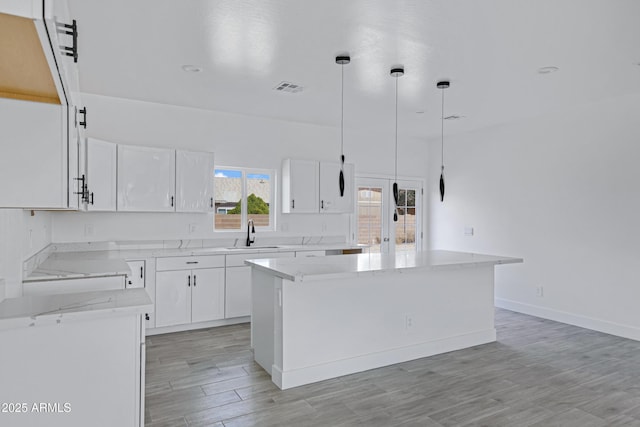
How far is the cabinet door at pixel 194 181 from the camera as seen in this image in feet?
15.8

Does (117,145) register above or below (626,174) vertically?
above

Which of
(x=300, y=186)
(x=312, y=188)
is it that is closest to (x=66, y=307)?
(x=300, y=186)

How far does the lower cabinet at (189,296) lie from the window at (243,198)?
3.08 feet

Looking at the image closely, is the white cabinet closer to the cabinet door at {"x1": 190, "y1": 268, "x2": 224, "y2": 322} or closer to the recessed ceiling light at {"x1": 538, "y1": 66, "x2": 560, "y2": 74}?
the cabinet door at {"x1": 190, "y1": 268, "x2": 224, "y2": 322}

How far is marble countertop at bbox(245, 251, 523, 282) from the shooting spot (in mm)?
2988

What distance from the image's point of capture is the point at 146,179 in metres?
4.60

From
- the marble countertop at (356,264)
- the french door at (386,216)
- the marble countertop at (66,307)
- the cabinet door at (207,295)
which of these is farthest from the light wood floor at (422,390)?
the french door at (386,216)

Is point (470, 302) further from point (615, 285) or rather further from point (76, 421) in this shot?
point (76, 421)

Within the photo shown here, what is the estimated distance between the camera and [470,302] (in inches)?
163

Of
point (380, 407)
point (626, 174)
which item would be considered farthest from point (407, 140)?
point (380, 407)

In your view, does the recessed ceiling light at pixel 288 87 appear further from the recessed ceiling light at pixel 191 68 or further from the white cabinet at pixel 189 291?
the white cabinet at pixel 189 291

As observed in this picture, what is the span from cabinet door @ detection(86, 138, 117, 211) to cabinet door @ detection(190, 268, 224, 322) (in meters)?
1.18

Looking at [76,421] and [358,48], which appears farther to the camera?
[358,48]

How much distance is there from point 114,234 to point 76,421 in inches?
124
